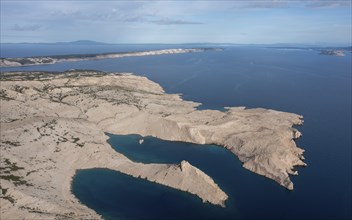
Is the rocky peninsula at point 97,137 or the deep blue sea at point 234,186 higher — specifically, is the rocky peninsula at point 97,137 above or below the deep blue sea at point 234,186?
above

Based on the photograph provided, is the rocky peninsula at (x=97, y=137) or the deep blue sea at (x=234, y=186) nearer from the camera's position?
the deep blue sea at (x=234, y=186)

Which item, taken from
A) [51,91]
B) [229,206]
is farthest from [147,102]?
[229,206]

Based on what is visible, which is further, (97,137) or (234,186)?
(97,137)

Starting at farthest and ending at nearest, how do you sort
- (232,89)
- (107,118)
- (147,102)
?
1. (232,89)
2. (147,102)
3. (107,118)

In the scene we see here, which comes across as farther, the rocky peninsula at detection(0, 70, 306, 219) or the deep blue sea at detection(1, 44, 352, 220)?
the rocky peninsula at detection(0, 70, 306, 219)

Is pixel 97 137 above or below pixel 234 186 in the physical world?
above

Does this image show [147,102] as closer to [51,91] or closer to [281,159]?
[51,91]

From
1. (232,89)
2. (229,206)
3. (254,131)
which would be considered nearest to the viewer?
(229,206)

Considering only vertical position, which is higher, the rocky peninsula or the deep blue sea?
the rocky peninsula
